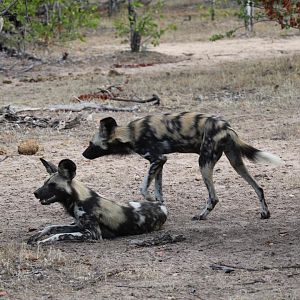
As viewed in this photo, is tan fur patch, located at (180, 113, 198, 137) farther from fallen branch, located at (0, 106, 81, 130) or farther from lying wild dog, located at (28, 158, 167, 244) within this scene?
fallen branch, located at (0, 106, 81, 130)

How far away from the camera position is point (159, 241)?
17.7 ft

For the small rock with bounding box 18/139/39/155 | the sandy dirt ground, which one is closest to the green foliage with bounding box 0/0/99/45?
the sandy dirt ground

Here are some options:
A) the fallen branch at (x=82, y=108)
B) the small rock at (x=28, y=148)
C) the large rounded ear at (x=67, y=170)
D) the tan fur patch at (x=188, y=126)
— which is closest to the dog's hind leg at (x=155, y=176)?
the tan fur patch at (x=188, y=126)

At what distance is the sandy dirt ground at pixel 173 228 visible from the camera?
4.43 meters

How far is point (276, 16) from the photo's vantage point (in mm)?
13578

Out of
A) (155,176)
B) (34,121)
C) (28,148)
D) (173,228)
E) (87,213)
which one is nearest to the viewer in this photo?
(87,213)

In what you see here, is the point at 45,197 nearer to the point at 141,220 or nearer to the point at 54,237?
the point at 54,237

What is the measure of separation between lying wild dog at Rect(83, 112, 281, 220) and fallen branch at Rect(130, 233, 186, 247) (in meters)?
0.77

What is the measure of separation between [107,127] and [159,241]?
4.39ft

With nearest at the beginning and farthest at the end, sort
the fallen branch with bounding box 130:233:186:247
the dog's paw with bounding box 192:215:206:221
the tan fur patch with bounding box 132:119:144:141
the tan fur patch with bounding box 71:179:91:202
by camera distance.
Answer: the fallen branch with bounding box 130:233:186:247 < the tan fur patch with bounding box 71:179:91:202 < the dog's paw with bounding box 192:215:206:221 < the tan fur patch with bounding box 132:119:144:141

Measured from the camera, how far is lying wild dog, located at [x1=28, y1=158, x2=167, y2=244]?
18.3 feet

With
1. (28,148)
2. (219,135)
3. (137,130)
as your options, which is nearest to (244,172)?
(219,135)

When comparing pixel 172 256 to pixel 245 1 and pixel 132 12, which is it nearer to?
pixel 245 1

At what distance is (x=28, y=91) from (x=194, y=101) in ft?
11.2
